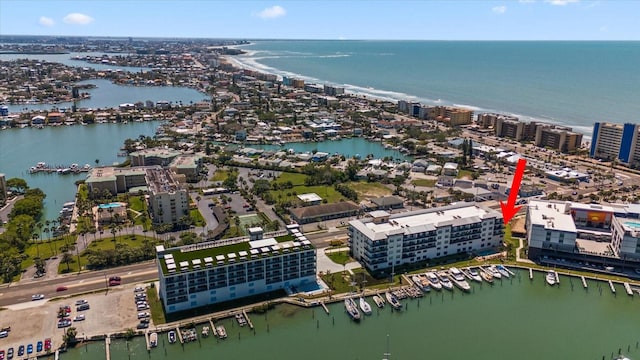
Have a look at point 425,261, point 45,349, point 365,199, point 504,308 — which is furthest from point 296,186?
point 45,349

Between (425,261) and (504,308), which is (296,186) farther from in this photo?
(504,308)

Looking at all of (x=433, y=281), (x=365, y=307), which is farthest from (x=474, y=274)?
(x=365, y=307)

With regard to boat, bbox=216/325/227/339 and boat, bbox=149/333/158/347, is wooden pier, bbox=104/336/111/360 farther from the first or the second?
boat, bbox=216/325/227/339

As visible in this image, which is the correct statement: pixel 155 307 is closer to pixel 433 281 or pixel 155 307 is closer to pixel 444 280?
pixel 433 281

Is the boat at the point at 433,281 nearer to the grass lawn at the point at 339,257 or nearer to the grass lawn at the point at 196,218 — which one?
the grass lawn at the point at 339,257

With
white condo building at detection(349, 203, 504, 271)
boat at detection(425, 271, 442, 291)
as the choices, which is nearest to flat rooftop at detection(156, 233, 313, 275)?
white condo building at detection(349, 203, 504, 271)
